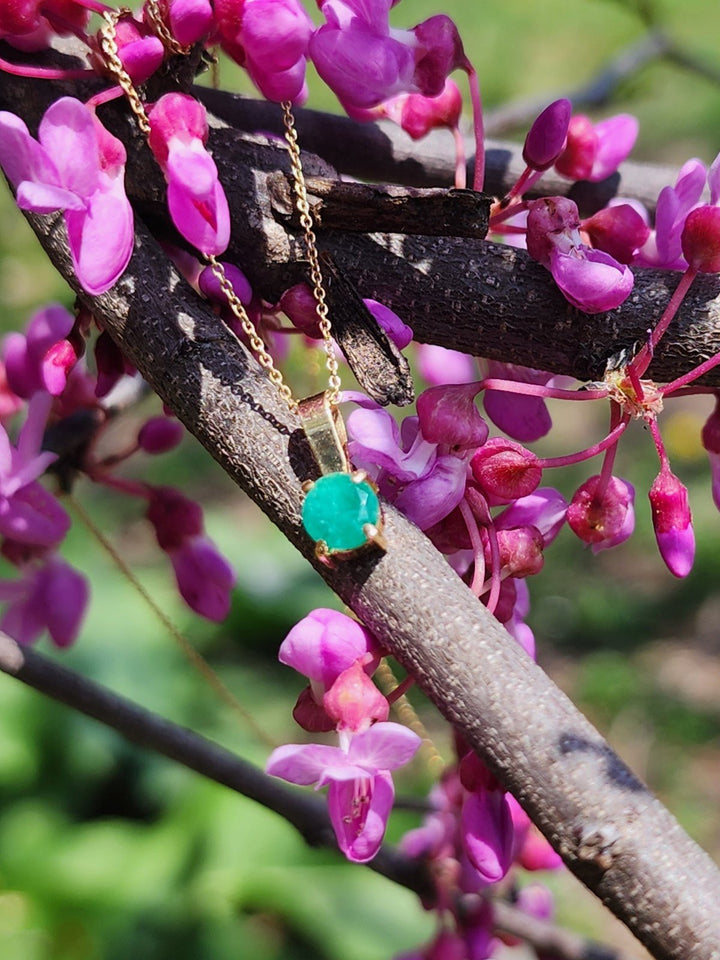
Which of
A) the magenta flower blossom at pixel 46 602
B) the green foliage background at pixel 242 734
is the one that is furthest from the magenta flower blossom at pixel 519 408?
the green foliage background at pixel 242 734

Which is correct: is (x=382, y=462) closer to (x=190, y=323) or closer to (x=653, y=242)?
(x=190, y=323)

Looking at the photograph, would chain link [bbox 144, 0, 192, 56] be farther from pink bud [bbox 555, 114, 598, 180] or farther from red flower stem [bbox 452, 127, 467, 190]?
pink bud [bbox 555, 114, 598, 180]

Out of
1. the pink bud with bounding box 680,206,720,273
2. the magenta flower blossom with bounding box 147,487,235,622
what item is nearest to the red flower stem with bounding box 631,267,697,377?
the pink bud with bounding box 680,206,720,273

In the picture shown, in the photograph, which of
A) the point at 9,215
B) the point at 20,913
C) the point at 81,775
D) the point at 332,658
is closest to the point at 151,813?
the point at 81,775

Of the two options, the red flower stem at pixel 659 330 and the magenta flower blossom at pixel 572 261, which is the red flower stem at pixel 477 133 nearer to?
the magenta flower blossom at pixel 572 261

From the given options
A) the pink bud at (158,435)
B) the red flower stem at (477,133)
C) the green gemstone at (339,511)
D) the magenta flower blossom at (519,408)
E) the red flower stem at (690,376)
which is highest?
the red flower stem at (690,376)

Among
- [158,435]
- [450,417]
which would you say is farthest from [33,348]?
[450,417]
